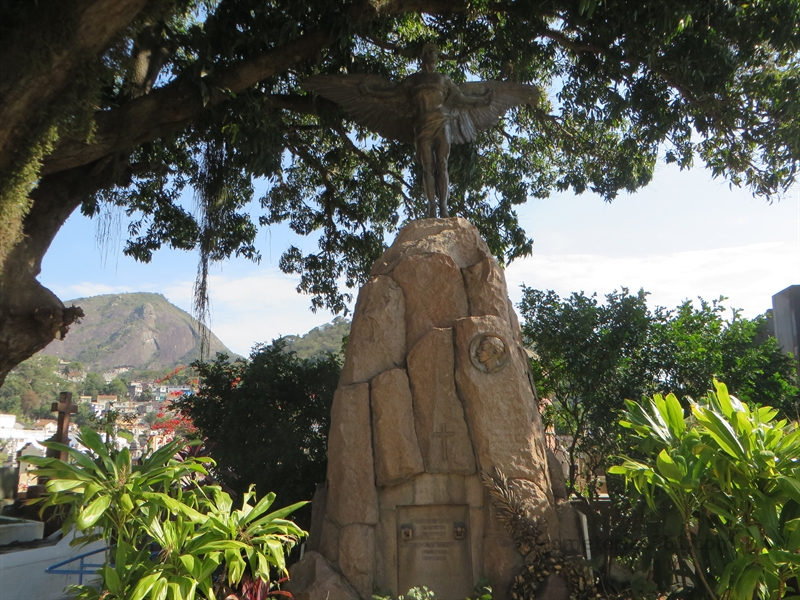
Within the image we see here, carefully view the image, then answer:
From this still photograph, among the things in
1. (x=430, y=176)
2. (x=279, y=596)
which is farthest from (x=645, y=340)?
(x=279, y=596)

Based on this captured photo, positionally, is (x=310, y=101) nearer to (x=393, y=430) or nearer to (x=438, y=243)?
(x=438, y=243)

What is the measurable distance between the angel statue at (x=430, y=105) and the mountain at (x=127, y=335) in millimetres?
86875

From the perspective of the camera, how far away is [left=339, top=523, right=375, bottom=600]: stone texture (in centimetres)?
646

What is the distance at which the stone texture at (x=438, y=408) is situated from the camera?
6.82 metres

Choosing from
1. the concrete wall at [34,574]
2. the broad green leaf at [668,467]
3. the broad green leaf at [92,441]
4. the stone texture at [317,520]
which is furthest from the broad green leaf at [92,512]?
the broad green leaf at [668,467]

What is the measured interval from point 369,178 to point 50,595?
27.4 ft

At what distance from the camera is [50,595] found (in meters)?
7.97

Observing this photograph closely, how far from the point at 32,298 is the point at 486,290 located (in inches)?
186

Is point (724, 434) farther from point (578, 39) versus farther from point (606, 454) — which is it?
point (578, 39)

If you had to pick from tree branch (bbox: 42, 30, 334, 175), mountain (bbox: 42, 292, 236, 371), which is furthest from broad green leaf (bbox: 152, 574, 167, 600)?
mountain (bbox: 42, 292, 236, 371)

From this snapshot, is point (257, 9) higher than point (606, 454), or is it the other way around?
point (257, 9)

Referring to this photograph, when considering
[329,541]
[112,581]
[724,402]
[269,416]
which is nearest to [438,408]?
[329,541]

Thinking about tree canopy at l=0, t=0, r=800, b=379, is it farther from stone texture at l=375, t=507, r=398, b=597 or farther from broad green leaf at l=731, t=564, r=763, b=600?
broad green leaf at l=731, t=564, r=763, b=600

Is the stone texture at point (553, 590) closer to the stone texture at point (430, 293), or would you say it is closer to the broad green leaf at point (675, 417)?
the broad green leaf at point (675, 417)
